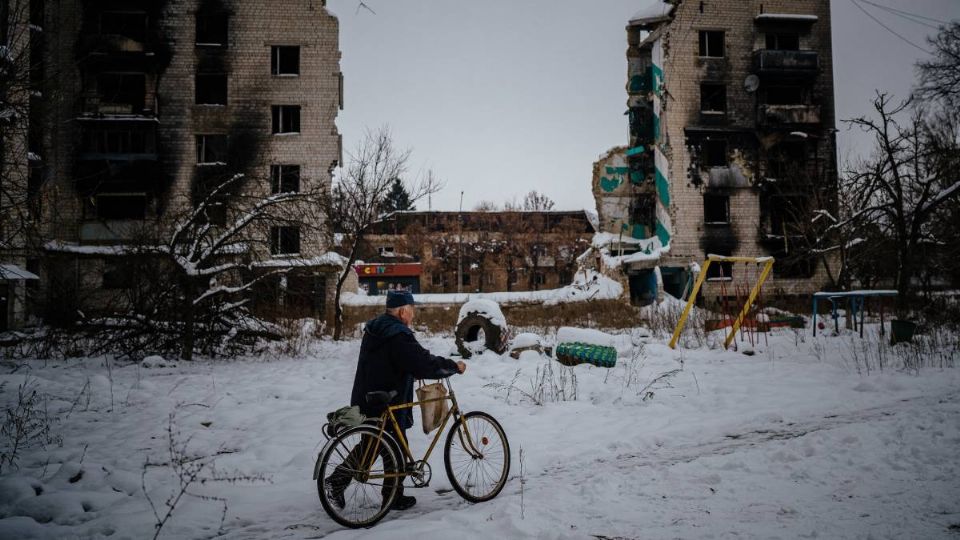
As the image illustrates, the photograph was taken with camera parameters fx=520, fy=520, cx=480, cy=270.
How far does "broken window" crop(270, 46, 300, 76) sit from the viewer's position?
29.6m

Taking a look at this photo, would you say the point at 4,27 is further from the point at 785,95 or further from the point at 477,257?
the point at 477,257

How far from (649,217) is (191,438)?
32589 mm

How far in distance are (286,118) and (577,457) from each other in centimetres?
2862

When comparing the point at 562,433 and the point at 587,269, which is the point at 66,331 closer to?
the point at 562,433

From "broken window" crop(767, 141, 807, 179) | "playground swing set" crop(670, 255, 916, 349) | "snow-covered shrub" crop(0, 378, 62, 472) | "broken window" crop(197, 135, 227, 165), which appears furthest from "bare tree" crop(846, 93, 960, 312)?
"broken window" crop(197, 135, 227, 165)

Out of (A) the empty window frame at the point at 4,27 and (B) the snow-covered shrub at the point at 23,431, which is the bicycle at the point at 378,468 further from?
(A) the empty window frame at the point at 4,27

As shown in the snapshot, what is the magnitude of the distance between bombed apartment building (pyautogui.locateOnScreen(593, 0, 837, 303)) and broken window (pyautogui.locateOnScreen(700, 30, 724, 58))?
0.06 meters

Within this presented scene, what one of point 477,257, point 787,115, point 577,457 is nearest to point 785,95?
point 787,115

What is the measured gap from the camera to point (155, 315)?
12727 mm

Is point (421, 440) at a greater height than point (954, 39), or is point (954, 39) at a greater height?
point (954, 39)

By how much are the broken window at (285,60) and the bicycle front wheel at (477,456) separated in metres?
29.5

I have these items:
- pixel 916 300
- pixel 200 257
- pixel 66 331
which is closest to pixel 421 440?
pixel 200 257

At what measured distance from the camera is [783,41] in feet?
108

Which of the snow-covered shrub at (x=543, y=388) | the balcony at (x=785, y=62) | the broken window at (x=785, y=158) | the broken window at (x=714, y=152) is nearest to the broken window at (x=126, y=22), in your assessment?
the snow-covered shrub at (x=543, y=388)
